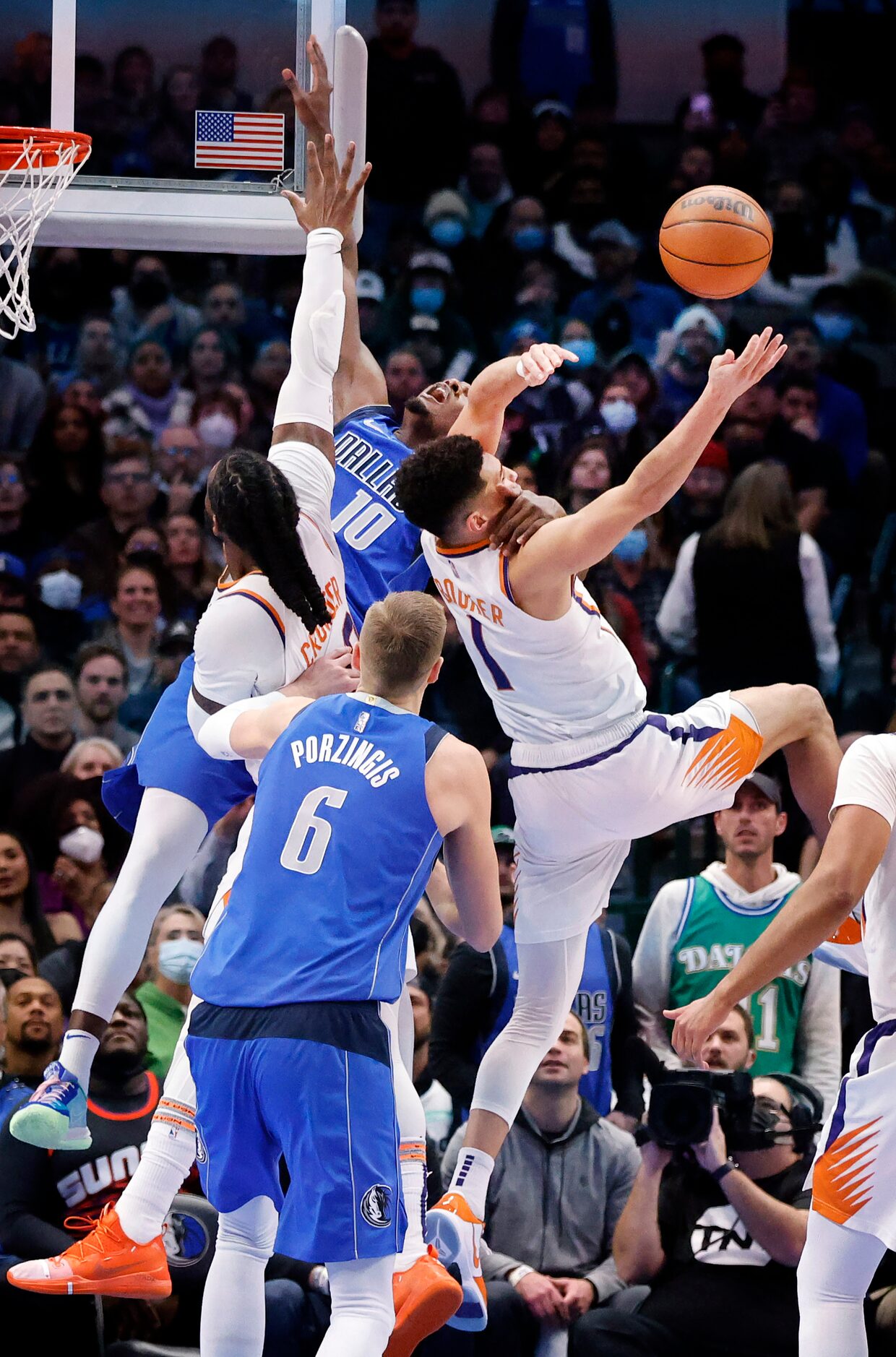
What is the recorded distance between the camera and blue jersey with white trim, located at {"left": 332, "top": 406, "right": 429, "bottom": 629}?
6.95 m

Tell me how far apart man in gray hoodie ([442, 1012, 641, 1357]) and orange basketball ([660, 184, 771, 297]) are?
9.41ft

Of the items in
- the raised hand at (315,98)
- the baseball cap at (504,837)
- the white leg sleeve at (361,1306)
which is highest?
the raised hand at (315,98)

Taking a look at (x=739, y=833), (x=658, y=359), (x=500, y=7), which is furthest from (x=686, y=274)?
(x=500, y=7)

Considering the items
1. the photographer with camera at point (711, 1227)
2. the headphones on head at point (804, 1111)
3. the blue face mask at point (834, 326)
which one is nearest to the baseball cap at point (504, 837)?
the photographer with camera at point (711, 1227)

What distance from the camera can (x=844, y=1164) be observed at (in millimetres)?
5172

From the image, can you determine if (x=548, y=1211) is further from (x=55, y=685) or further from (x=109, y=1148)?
(x=55, y=685)

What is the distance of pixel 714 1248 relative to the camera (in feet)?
22.9

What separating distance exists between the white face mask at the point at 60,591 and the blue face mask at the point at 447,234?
380cm

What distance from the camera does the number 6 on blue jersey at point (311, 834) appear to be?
5.04m

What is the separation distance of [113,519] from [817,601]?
3820 mm

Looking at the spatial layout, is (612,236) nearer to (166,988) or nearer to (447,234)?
(447,234)

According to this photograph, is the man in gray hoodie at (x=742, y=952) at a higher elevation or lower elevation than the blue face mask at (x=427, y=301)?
lower

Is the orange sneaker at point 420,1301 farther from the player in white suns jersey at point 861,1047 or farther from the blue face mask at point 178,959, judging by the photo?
the blue face mask at point 178,959

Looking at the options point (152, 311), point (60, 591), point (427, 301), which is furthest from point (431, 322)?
point (60, 591)
